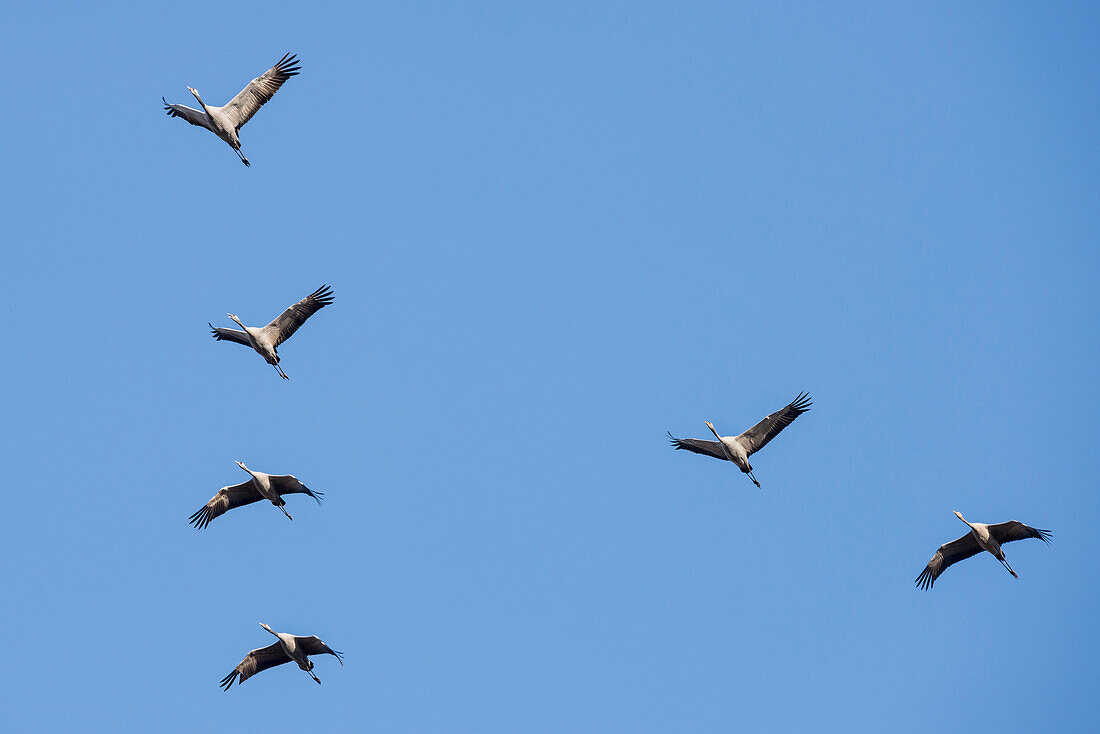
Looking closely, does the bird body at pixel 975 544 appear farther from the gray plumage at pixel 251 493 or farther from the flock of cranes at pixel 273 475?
the gray plumage at pixel 251 493

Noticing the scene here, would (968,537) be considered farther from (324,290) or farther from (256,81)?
(256,81)

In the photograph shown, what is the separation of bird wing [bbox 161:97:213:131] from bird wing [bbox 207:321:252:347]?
554 centimetres

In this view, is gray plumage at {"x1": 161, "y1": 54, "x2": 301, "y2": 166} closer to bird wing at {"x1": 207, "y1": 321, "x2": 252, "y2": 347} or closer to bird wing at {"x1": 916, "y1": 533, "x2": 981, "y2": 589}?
bird wing at {"x1": 207, "y1": 321, "x2": 252, "y2": 347}

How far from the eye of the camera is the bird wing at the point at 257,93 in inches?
1137

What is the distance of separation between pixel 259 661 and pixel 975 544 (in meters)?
20.0

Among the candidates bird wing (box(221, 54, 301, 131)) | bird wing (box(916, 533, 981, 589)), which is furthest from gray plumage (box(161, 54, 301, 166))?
bird wing (box(916, 533, 981, 589))

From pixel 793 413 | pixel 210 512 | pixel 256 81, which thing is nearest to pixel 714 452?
pixel 793 413

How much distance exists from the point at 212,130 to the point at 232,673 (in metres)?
14.2

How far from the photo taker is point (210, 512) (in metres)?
28.3

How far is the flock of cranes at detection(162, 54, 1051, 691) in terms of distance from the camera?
27531 millimetres

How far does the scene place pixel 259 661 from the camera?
27.9 m

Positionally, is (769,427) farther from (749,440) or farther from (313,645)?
(313,645)

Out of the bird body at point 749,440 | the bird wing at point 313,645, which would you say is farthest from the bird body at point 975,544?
the bird wing at point 313,645

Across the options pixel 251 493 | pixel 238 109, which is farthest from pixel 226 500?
pixel 238 109
